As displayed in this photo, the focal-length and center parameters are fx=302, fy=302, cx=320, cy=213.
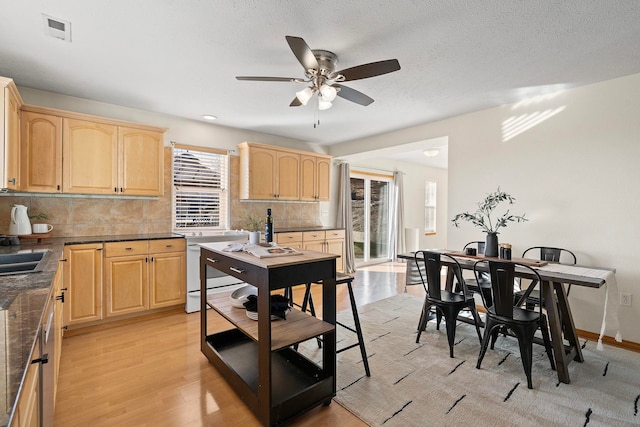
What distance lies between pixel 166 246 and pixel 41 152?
1536 millimetres

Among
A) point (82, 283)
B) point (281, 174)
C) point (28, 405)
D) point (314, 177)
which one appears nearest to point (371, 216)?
point (314, 177)

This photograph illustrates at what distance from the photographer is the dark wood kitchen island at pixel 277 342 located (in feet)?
5.73

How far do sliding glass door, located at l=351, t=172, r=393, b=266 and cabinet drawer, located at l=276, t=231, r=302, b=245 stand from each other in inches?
84.0

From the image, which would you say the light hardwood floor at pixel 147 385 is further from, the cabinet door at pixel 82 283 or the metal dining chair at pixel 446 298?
the metal dining chair at pixel 446 298

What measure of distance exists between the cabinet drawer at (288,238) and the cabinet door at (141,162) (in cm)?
173

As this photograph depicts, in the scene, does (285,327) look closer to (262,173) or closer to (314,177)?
(262,173)

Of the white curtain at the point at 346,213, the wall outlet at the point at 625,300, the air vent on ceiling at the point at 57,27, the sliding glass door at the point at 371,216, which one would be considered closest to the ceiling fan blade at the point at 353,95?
the air vent on ceiling at the point at 57,27

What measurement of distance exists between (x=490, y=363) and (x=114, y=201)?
14.6 feet

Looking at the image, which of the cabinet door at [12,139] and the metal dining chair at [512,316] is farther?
the cabinet door at [12,139]

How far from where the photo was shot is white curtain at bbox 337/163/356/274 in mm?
6109

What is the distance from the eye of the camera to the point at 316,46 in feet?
7.81

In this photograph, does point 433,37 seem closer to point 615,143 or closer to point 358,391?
point 615,143

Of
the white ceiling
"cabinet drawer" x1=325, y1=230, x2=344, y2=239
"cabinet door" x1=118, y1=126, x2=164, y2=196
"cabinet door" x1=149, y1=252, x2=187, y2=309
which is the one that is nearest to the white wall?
the white ceiling

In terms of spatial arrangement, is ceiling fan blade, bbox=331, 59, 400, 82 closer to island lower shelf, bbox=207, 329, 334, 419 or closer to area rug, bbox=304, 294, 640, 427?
island lower shelf, bbox=207, 329, 334, 419
